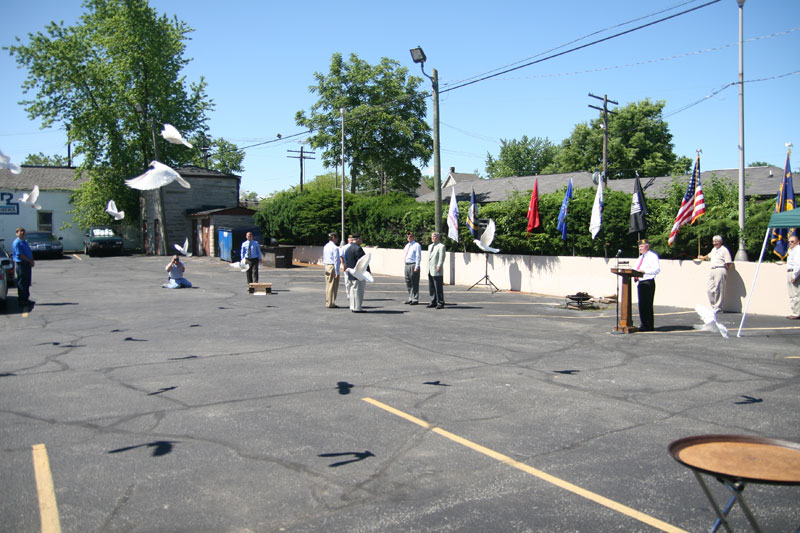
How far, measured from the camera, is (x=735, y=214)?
663 inches

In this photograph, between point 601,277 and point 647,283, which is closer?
point 647,283

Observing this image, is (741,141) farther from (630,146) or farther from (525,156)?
(525,156)

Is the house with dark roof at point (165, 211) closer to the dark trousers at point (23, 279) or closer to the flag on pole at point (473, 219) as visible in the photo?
the flag on pole at point (473, 219)

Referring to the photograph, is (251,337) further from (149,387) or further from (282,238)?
(282,238)

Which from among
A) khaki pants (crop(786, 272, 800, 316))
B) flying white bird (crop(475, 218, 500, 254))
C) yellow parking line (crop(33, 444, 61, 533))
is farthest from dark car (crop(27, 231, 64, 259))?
khaki pants (crop(786, 272, 800, 316))

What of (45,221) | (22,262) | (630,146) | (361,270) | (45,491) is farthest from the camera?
(630,146)

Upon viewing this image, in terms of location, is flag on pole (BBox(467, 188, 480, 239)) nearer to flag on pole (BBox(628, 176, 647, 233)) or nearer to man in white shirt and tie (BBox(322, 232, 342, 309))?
flag on pole (BBox(628, 176, 647, 233))

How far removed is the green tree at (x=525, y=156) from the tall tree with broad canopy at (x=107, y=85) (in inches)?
2086

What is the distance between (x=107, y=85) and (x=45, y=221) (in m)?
13.6

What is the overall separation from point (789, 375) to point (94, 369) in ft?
29.6

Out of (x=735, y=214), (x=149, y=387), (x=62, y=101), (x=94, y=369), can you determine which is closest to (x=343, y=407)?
(x=149, y=387)

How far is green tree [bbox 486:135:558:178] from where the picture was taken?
289ft

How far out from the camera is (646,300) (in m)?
11.8

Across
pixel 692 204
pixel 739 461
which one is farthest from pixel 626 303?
pixel 739 461
